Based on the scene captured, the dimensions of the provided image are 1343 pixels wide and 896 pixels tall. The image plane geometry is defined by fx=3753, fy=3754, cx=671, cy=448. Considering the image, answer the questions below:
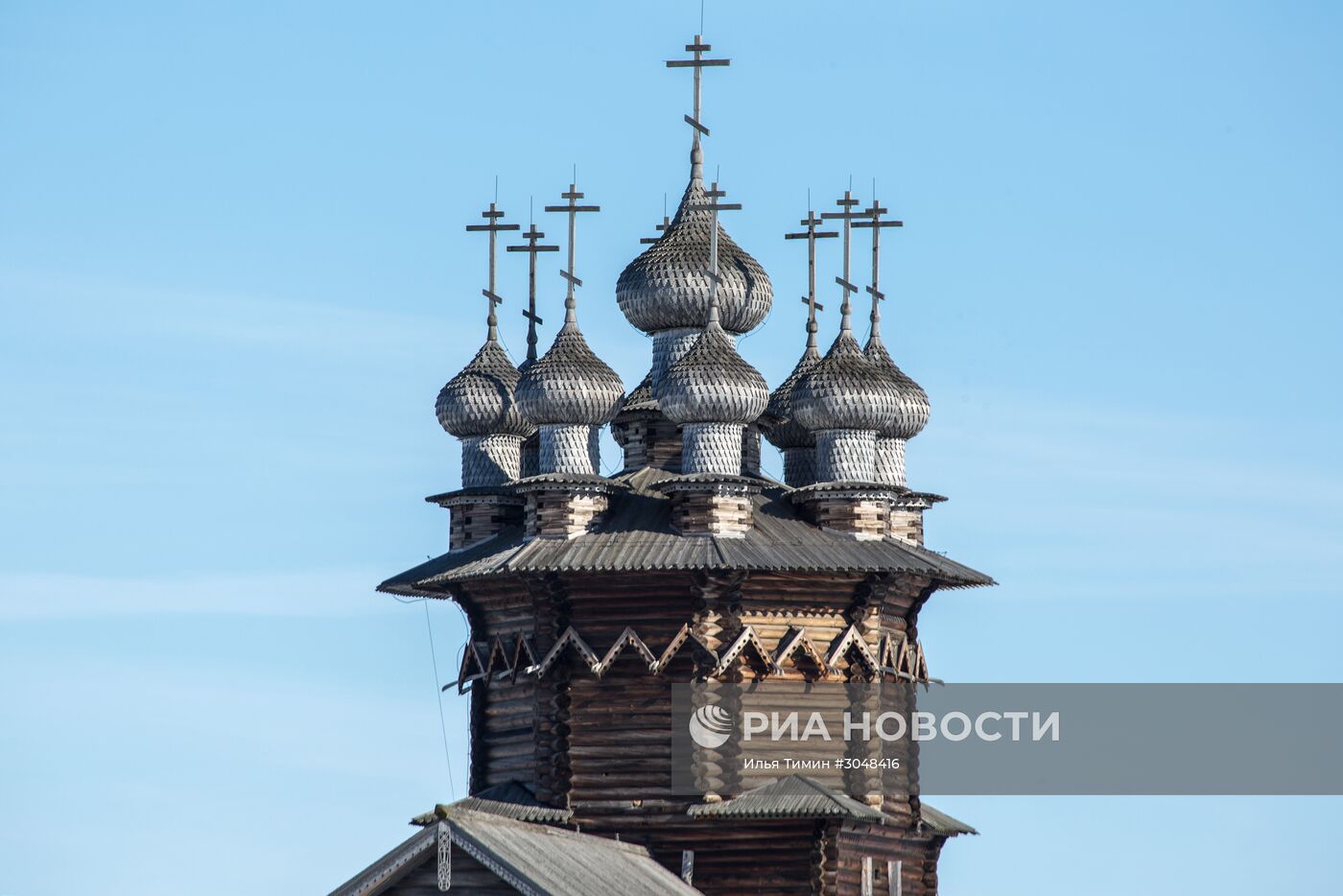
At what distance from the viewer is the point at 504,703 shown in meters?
49.4

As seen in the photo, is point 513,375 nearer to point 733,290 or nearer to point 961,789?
point 733,290

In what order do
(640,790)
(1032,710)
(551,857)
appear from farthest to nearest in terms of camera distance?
(1032,710), (640,790), (551,857)

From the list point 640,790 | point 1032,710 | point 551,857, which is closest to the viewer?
point 551,857

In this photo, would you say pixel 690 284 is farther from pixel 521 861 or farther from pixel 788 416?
pixel 521 861

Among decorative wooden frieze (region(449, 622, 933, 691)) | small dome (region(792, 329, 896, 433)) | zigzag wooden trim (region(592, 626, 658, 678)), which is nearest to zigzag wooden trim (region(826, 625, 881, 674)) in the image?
decorative wooden frieze (region(449, 622, 933, 691))

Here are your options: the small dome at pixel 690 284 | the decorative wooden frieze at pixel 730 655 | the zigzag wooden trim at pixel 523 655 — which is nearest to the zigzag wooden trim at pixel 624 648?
the decorative wooden frieze at pixel 730 655

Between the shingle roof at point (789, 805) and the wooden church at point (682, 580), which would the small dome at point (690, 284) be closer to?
the wooden church at point (682, 580)

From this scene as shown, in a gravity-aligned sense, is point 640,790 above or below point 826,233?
below

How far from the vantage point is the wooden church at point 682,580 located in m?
47.4

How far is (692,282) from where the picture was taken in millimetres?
50344

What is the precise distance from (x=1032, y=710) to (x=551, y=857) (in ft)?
31.4

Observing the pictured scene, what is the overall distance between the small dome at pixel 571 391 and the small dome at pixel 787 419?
3.07 meters

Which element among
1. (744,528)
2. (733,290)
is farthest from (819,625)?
(733,290)

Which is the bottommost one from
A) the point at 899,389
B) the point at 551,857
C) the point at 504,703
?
the point at 551,857
